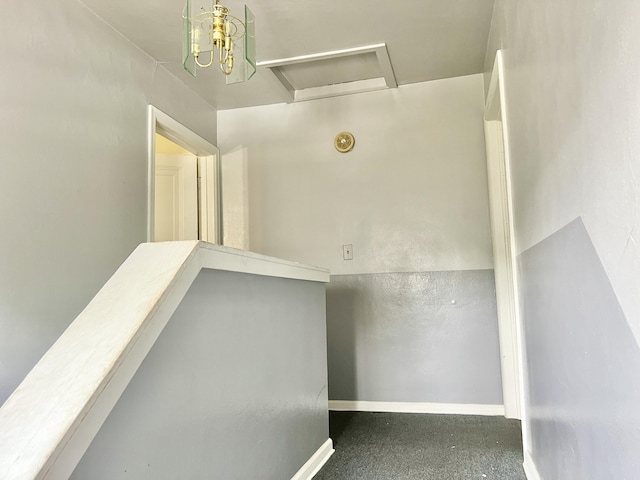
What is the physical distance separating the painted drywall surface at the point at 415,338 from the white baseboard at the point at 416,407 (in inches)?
1.2

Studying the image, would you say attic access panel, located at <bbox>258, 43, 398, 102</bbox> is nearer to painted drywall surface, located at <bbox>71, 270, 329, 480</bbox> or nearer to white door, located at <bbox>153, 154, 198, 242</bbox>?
white door, located at <bbox>153, 154, 198, 242</bbox>

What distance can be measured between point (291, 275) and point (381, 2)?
59.3 inches

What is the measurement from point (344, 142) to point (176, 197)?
4.45 feet

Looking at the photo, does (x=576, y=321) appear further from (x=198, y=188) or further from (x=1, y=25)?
(x=198, y=188)

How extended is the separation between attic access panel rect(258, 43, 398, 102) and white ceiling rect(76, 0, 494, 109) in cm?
5

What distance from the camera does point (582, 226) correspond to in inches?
39.4

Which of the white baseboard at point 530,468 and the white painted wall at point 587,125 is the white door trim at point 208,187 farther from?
the white baseboard at point 530,468

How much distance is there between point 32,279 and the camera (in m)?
1.78

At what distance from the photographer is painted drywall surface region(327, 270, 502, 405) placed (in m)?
2.84

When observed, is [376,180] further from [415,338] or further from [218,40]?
[218,40]

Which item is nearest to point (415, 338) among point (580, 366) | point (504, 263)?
point (504, 263)

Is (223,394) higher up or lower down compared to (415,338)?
higher up

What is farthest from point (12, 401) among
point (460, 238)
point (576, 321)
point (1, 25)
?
point (460, 238)

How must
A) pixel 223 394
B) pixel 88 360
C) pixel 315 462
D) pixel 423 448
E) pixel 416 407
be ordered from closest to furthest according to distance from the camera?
1. pixel 88 360
2. pixel 223 394
3. pixel 315 462
4. pixel 423 448
5. pixel 416 407
